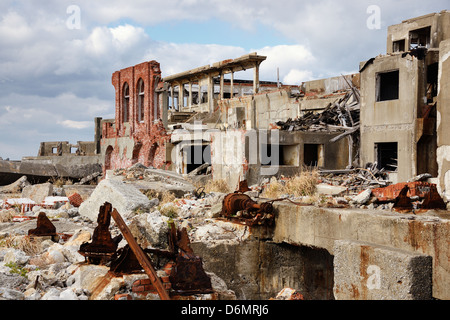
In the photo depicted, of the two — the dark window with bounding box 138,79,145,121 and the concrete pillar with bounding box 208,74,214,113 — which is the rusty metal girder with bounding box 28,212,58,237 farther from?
the concrete pillar with bounding box 208,74,214,113

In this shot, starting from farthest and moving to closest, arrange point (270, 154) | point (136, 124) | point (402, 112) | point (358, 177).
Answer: point (136, 124) < point (270, 154) < point (402, 112) < point (358, 177)

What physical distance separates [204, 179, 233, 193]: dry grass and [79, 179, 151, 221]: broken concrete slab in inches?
216

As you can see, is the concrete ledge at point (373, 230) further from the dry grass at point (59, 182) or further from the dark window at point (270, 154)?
the dry grass at point (59, 182)

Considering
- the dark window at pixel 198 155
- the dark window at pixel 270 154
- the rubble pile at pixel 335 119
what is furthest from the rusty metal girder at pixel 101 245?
the dark window at pixel 198 155

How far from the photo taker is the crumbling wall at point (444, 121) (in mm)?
11289

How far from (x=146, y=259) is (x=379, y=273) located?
2312 millimetres

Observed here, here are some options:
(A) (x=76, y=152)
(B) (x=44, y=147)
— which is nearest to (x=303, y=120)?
(A) (x=76, y=152)

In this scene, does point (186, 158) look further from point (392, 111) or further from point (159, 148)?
point (392, 111)

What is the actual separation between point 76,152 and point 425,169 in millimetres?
27012

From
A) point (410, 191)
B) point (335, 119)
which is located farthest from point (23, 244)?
point (335, 119)

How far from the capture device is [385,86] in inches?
647

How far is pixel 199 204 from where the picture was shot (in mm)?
9844

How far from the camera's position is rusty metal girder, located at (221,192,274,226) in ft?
25.2

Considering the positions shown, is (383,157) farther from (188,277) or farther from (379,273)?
(188,277)
